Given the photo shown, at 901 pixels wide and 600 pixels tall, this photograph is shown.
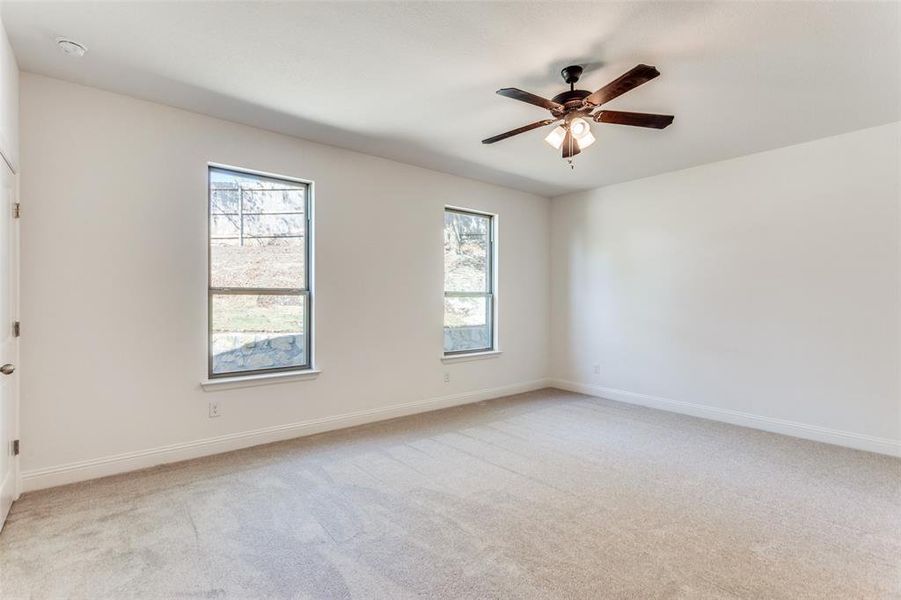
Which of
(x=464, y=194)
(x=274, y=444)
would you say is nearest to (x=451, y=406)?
(x=274, y=444)

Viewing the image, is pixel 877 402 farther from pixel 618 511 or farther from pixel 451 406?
pixel 451 406

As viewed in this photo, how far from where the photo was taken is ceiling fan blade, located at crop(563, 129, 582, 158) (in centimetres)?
289

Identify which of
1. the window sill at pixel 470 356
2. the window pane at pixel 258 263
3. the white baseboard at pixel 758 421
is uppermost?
the window pane at pixel 258 263

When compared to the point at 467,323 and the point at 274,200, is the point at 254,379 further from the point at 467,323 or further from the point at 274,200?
the point at 467,323

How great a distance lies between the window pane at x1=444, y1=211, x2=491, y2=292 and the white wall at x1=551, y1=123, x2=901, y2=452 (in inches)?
51.6

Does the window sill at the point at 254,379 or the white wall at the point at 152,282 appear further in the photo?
the window sill at the point at 254,379

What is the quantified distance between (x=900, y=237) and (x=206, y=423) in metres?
5.68

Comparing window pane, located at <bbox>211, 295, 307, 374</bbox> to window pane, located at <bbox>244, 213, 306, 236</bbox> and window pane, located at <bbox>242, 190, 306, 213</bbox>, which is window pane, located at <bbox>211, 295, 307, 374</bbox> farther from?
window pane, located at <bbox>242, 190, 306, 213</bbox>

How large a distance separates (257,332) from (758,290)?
4668mm

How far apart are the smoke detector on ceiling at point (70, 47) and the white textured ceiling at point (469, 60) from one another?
0.14 ft

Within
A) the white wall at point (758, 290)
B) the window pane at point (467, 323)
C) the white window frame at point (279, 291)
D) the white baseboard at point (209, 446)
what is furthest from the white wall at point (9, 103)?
the white wall at point (758, 290)

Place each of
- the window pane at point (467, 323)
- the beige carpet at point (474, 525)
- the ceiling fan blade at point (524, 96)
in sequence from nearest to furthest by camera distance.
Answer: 1. the beige carpet at point (474, 525)
2. the ceiling fan blade at point (524, 96)
3. the window pane at point (467, 323)

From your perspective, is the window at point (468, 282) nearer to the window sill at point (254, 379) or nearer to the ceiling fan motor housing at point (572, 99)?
the window sill at point (254, 379)

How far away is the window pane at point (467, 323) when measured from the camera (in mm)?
5152
